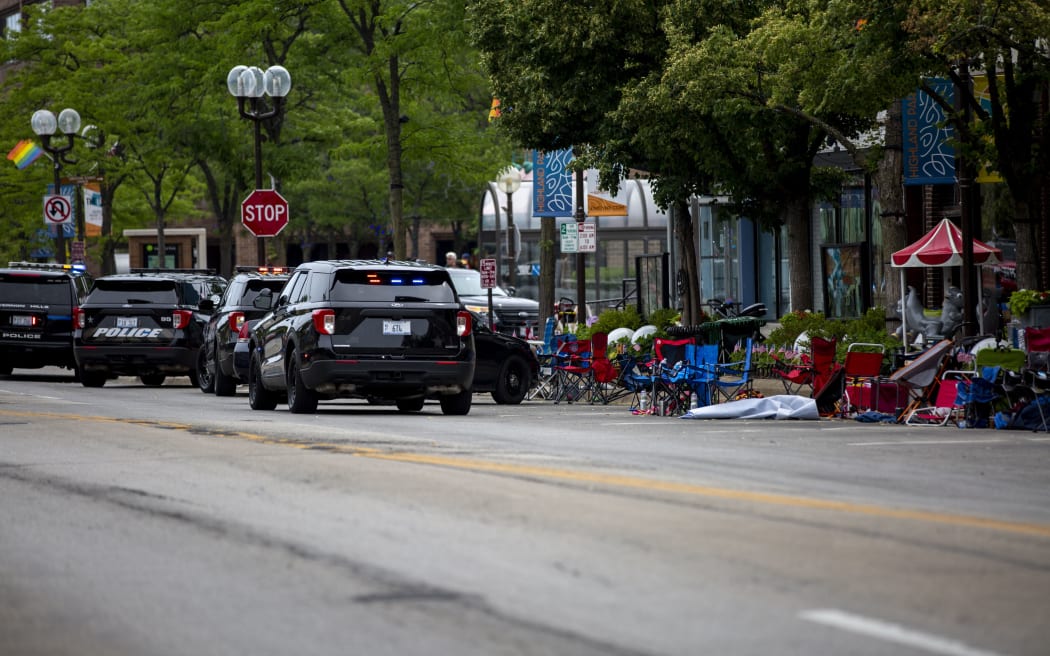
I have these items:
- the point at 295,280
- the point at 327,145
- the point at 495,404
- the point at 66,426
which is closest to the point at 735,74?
the point at 495,404

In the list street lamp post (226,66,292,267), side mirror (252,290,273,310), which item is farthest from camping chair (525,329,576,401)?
street lamp post (226,66,292,267)

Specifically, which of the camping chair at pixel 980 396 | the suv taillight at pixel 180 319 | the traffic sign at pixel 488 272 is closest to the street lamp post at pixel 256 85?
the suv taillight at pixel 180 319

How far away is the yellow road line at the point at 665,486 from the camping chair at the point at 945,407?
315 inches

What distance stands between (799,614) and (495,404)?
18525 millimetres

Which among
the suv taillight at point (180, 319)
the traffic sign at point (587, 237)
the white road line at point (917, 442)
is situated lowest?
the white road line at point (917, 442)

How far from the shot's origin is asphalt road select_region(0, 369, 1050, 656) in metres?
7.03

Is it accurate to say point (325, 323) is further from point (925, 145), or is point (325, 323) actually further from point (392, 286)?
point (925, 145)

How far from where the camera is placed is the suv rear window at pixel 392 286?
20.1 meters

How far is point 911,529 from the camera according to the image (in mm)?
9625

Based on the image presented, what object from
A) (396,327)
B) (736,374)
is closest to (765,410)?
(736,374)

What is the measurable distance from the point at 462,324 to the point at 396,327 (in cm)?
78

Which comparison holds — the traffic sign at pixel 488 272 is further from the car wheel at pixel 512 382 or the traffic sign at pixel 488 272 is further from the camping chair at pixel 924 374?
the camping chair at pixel 924 374

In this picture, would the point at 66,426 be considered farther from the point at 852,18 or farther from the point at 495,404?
the point at 852,18

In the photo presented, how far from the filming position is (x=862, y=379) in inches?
845
